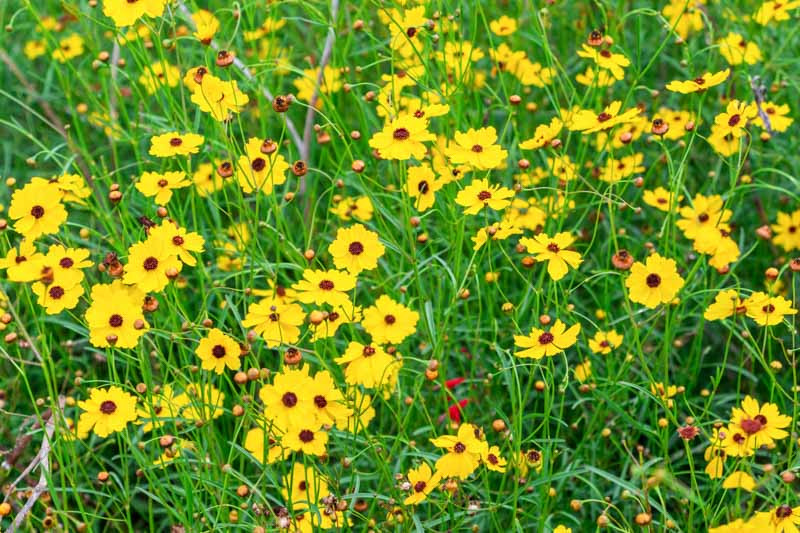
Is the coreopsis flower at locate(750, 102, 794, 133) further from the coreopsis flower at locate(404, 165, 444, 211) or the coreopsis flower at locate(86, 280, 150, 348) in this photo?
the coreopsis flower at locate(86, 280, 150, 348)

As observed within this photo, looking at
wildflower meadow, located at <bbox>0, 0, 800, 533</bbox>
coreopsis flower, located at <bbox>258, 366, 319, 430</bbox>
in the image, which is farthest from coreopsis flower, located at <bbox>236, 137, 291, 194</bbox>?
coreopsis flower, located at <bbox>258, 366, 319, 430</bbox>

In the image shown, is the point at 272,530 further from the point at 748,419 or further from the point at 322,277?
the point at 748,419

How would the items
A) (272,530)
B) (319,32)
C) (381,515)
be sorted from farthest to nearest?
(319,32) → (381,515) → (272,530)

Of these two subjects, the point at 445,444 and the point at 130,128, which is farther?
the point at 130,128

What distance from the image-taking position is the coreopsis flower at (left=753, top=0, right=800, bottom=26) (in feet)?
7.39

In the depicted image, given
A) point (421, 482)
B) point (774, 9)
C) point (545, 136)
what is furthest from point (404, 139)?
point (774, 9)

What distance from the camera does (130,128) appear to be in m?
2.25

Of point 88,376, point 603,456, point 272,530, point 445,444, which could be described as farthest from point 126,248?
point 603,456

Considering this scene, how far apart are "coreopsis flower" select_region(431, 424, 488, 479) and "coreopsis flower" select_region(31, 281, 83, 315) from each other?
26.9 inches

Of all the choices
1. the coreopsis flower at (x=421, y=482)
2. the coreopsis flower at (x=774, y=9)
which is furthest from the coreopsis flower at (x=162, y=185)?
the coreopsis flower at (x=774, y=9)

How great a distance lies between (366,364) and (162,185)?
604 millimetres

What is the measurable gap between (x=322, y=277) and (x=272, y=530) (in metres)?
0.45

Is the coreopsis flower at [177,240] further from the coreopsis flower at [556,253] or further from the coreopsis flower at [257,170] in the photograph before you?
the coreopsis flower at [556,253]

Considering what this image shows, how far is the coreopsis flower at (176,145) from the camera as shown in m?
1.83
